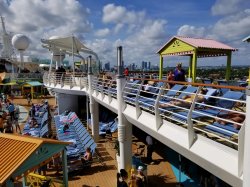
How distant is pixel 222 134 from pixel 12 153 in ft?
14.4

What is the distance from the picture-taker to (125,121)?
8.05m

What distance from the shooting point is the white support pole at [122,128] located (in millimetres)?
7605

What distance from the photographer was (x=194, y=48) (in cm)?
1087

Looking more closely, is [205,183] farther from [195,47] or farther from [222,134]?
[195,47]

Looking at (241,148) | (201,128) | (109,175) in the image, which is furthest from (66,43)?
(241,148)

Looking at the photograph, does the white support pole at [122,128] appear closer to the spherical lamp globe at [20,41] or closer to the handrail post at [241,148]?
the handrail post at [241,148]

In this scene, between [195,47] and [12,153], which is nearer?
[12,153]

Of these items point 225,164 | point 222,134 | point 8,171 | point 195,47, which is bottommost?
point 8,171

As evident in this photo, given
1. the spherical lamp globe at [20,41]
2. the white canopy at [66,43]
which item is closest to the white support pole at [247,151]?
the white canopy at [66,43]

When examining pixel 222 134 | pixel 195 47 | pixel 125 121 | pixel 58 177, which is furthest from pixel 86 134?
pixel 222 134

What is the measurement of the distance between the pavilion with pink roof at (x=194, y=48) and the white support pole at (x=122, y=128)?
14.1 feet

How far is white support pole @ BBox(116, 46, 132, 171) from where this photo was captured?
761cm

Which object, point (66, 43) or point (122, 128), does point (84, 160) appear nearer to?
point (122, 128)

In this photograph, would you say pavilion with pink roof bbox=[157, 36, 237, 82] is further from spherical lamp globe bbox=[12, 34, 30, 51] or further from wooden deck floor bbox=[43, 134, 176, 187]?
spherical lamp globe bbox=[12, 34, 30, 51]
